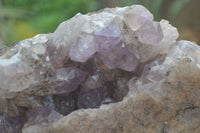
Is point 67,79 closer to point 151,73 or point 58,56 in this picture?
point 58,56

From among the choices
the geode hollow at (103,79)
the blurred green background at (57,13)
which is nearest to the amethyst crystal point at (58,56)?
the geode hollow at (103,79)

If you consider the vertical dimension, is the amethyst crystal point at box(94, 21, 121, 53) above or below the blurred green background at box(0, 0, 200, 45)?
above

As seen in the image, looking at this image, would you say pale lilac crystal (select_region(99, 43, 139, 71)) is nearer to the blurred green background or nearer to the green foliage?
the blurred green background

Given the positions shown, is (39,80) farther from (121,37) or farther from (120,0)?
(120,0)

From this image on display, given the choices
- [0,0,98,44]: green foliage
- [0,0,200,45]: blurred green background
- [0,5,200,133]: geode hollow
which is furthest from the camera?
[0,0,98,44]: green foliage

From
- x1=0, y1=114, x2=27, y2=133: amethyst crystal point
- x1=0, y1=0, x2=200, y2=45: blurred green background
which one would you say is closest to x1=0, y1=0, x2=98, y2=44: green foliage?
x1=0, y1=0, x2=200, y2=45: blurred green background

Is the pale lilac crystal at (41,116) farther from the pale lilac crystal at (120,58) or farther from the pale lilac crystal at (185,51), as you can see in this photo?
the pale lilac crystal at (185,51)

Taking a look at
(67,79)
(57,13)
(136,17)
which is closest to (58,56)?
(67,79)
